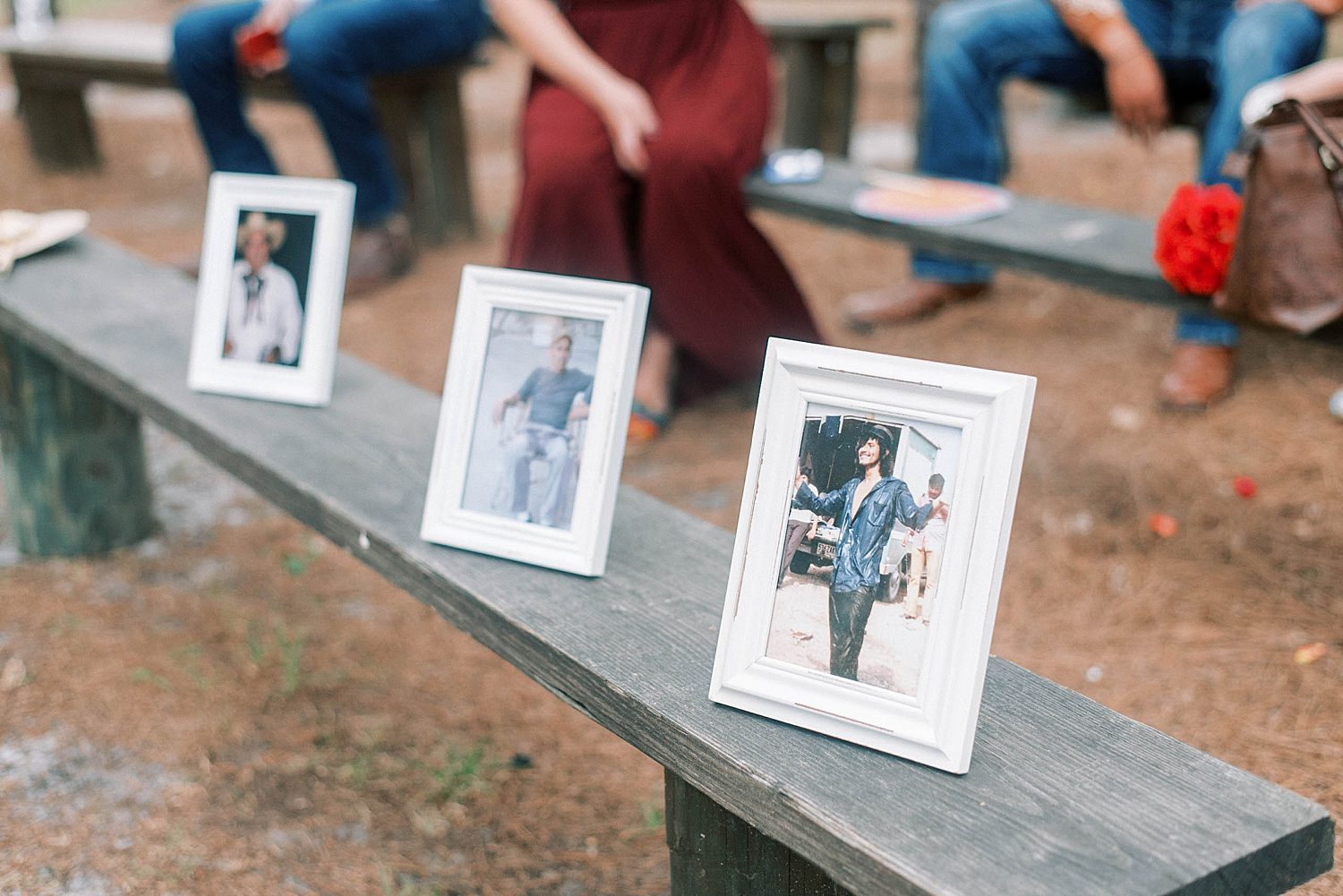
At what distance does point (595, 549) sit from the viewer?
4.43 feet

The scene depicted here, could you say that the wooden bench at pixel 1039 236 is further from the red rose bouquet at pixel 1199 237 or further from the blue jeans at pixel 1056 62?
the blue jeans at pixel 1056 62

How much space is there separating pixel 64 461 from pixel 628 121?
4.40ft

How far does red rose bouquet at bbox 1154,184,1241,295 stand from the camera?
2.03 metres

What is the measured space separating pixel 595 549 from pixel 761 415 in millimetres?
319

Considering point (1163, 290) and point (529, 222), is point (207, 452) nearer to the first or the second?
point (529, 222)

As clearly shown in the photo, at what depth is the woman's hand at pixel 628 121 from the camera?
2736 millimetres

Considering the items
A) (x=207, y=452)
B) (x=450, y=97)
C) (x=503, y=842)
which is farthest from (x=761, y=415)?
(x=450, y=97)

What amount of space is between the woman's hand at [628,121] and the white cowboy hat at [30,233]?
3.68 ft

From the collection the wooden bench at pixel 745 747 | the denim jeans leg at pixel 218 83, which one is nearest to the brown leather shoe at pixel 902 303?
the wooden bench at pixel 745 747

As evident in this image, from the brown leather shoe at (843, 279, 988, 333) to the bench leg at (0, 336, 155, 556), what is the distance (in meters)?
1.91

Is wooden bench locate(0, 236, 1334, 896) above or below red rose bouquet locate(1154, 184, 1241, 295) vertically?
below

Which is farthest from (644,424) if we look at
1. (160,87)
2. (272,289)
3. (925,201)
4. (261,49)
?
(160,87)

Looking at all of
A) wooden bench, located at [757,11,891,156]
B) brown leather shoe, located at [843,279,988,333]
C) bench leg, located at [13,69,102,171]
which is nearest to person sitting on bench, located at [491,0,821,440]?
brown leather shoe, located at [843,279,988,333]

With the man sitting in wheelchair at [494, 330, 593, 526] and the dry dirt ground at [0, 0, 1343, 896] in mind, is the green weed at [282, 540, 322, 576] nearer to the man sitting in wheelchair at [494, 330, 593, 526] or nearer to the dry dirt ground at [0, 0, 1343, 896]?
the dry dirt ground at [0, 0, 1343, 896]
